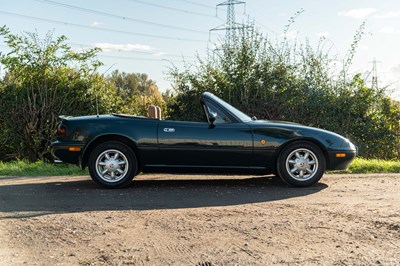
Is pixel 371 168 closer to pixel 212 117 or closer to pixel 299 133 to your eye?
pixel 299 133

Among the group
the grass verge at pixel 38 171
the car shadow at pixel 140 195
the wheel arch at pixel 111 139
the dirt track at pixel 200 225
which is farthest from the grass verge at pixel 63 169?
the wheel arch at pixel 111 139

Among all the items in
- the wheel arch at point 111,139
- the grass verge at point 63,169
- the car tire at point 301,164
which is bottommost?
the grass verge at point 63,169

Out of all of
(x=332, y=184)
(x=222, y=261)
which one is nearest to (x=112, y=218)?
(x=222, y=261)

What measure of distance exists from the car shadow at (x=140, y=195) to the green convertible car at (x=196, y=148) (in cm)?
29

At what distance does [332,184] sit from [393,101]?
6.97 metres

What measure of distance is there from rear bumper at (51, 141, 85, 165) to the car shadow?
16.8 inches

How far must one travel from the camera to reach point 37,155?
493 inches

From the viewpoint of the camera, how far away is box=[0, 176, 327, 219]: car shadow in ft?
19.1

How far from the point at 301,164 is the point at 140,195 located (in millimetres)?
2440

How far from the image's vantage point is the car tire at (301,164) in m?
7.29

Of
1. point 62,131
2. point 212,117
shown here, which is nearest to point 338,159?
point 212,117

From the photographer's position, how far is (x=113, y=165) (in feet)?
23.8

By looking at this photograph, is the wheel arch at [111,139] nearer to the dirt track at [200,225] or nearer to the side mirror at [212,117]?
the dirt track at [200,225]

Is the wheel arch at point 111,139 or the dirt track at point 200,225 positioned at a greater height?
the wheel arch at point 111,139
